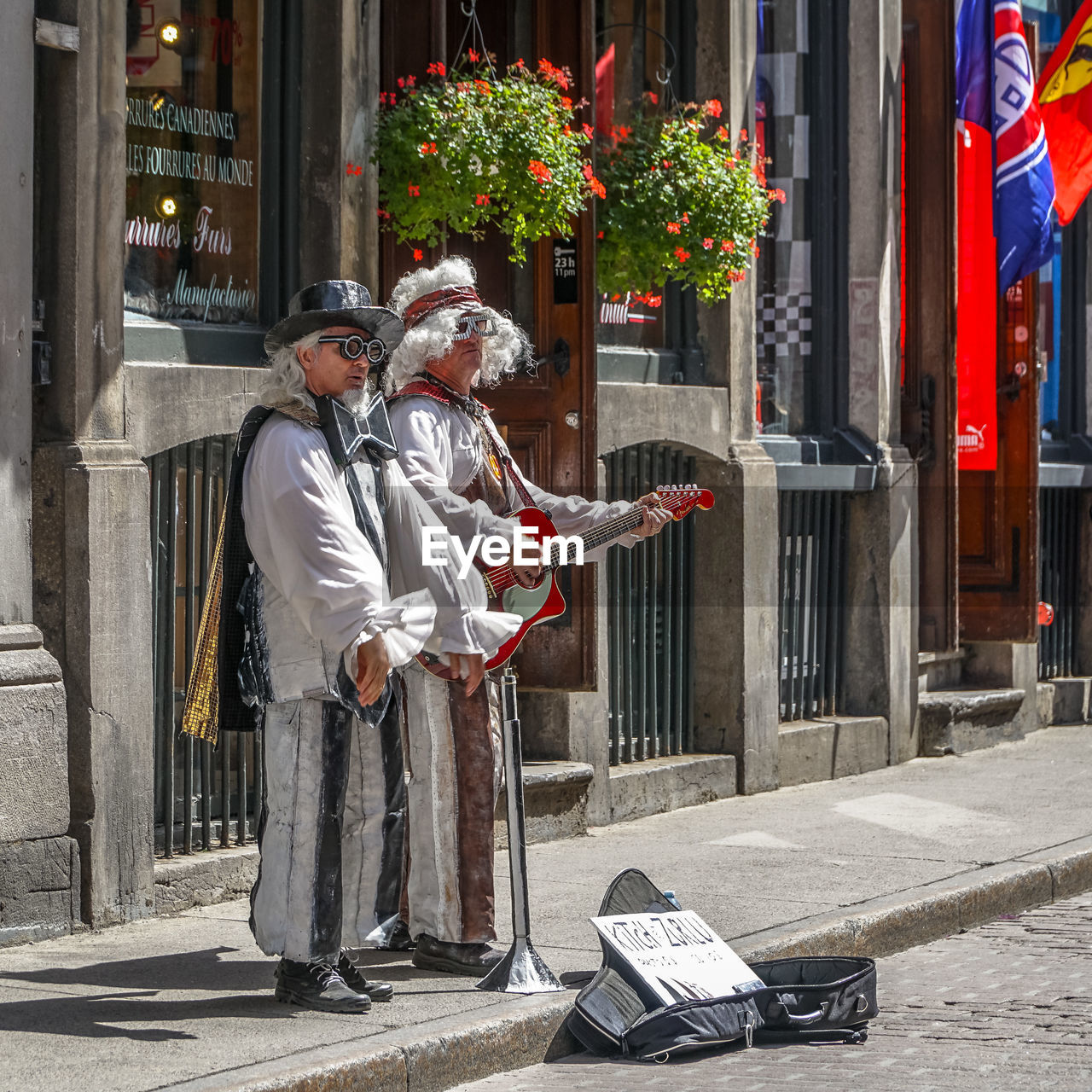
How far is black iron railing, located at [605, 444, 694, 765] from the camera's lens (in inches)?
362

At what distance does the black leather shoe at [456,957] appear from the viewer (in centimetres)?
570

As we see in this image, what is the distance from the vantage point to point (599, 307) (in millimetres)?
9289

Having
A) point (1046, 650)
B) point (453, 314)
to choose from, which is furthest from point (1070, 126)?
point (453, 314)

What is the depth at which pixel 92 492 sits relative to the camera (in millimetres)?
6227

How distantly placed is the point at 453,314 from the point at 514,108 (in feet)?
6.31

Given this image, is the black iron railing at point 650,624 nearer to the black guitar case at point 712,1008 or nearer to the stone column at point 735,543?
the stone column at point 735,543

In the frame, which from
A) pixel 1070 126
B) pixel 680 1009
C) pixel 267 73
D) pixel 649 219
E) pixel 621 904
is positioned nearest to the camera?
pixel 680 1009

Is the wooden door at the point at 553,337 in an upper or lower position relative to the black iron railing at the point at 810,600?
upper

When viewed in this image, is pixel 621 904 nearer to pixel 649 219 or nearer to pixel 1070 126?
pixel 649 219

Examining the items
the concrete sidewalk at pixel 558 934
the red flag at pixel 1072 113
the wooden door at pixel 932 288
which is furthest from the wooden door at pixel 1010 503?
the concrete sidewalk at pixel 558 934

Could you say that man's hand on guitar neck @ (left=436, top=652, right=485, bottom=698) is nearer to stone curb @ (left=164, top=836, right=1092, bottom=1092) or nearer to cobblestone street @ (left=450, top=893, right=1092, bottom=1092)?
stone curb @ (left=164, top=836, right=1092, bottom=1092)

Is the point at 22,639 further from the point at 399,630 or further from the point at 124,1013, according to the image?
the point at 399,630

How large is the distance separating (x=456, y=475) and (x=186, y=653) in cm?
162

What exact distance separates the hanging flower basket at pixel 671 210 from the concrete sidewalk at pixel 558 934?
2.57 metres
